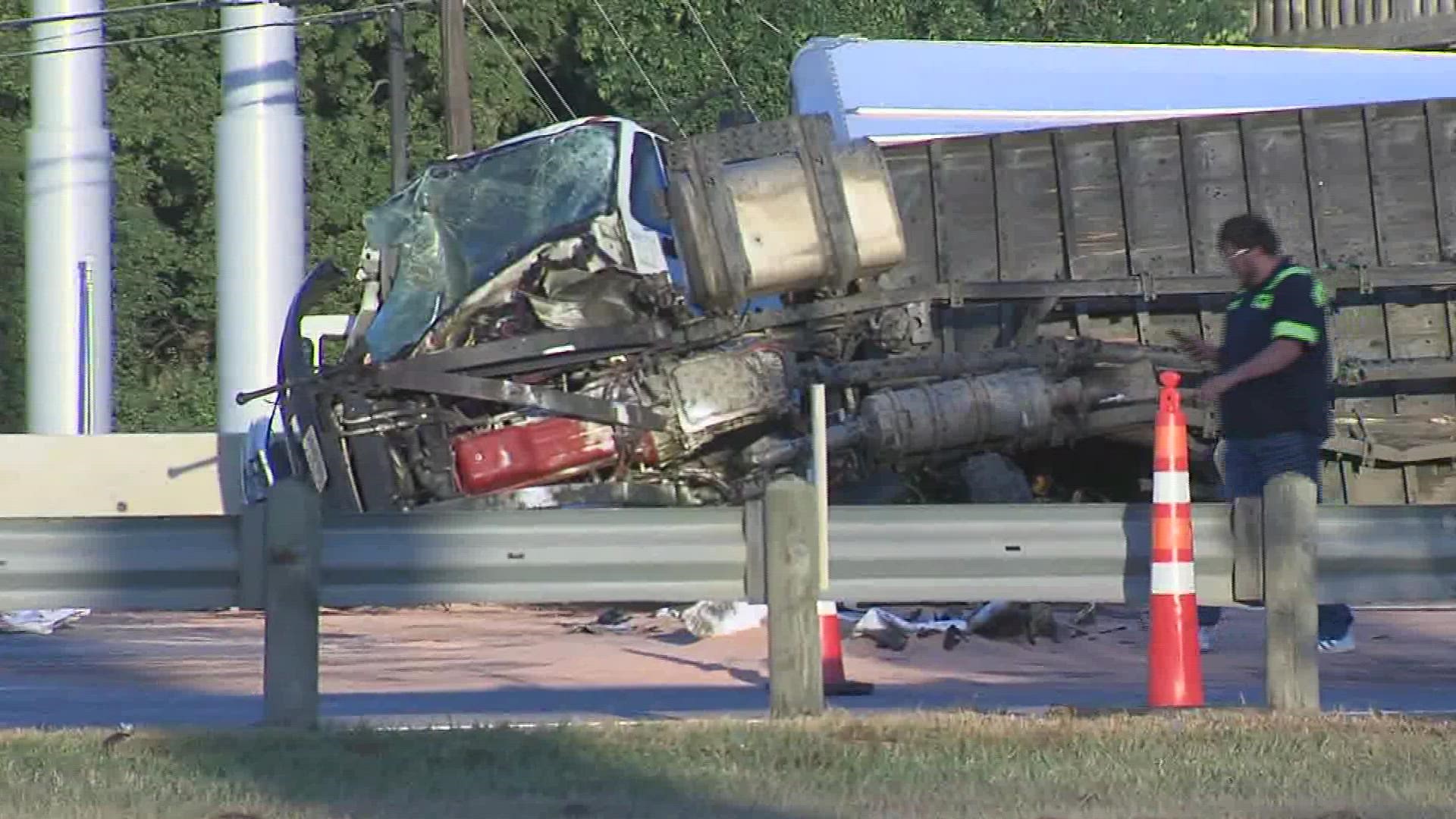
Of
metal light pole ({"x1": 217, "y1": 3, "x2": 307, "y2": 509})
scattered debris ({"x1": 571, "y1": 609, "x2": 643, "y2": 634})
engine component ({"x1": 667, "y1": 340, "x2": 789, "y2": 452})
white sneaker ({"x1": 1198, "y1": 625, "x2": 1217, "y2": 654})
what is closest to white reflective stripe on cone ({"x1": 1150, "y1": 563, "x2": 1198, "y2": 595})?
white sneaker ({"x1": 1198, "y1": 625, "x2": 1217, "y2": 654})

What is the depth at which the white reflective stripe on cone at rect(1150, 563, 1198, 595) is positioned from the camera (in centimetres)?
789

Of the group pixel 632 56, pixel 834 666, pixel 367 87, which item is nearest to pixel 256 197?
pixel 632 56

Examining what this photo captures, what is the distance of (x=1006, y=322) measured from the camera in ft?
48.2

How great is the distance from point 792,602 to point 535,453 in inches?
225

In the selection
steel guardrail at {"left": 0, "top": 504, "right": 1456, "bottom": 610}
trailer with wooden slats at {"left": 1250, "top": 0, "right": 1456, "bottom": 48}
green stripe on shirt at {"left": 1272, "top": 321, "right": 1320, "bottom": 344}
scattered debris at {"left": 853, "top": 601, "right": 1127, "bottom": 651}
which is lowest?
scattered debris at {"left": 853, "top": 601, "right": 1127, "bottom": 651}

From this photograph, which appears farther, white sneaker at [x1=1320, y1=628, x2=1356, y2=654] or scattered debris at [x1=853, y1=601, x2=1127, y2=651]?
scattered debris at [x1=853, y1=601, x2=1127, y2=651]

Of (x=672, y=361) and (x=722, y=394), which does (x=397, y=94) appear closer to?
(x=672, y=361)

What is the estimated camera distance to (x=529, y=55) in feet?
110

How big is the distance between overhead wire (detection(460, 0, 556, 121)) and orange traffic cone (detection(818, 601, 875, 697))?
2408cm

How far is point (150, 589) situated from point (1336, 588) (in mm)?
3777

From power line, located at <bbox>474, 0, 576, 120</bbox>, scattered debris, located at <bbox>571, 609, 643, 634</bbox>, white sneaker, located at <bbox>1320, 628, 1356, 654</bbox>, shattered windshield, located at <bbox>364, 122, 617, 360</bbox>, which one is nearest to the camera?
white sneaker, located at <bbox>1320, 628, 1356, 654</bbox>

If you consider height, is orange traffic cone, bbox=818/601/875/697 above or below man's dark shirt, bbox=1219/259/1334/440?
below

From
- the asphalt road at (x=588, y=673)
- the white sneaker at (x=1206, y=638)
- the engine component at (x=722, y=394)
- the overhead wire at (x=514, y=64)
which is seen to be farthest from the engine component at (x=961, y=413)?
the overhead wire at (x=514, y=64)

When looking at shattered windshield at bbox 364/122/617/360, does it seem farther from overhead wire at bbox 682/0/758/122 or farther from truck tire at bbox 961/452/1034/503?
overhead wire at bbox 682/0/758/122
